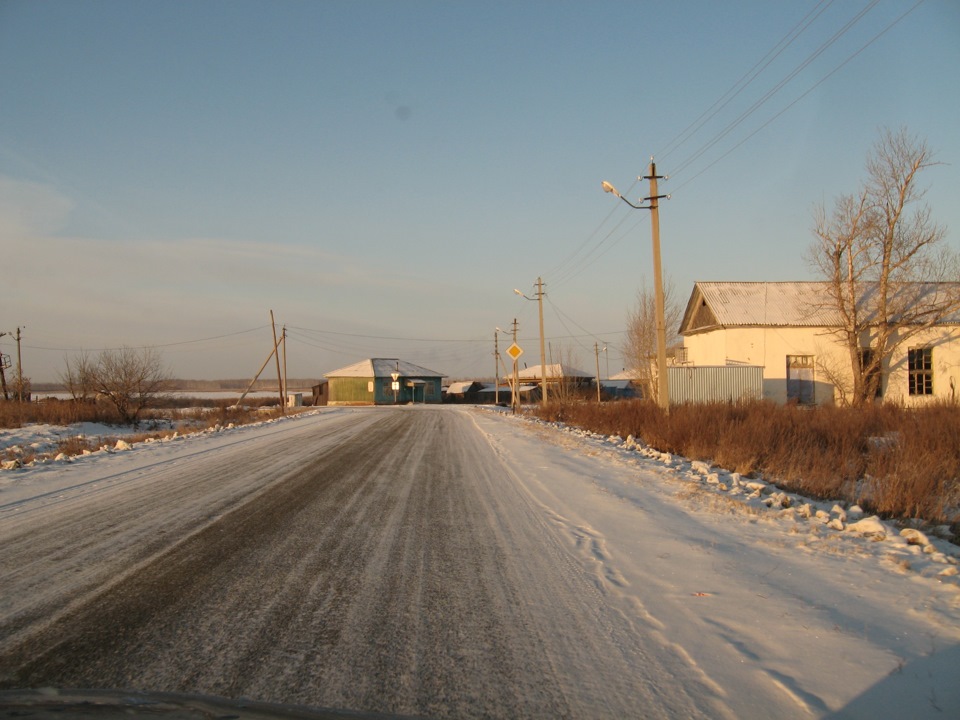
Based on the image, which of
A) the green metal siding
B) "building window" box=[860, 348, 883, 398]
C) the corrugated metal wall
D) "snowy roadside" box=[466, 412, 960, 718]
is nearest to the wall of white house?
"building window" box=[860, 348, 883, 398]

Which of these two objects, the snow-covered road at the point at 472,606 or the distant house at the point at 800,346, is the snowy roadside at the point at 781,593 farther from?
the distant house at the point at 800,346

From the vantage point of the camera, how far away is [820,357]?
35344 millimetres

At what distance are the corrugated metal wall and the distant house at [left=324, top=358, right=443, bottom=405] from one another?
136ft

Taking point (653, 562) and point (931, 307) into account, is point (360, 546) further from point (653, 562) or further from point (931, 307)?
point (931, 307)

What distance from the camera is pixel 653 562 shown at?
234 inches

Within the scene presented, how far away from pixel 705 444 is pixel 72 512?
41.4 feet

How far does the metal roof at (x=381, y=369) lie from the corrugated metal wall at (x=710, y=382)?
146 ft

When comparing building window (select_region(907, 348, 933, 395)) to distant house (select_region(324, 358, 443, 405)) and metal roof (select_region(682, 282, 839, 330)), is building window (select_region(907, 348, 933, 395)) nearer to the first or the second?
metal roof (select_region(682, 282, 839, 330))

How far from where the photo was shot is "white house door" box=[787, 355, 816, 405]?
116ft

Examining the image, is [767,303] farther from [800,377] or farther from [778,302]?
[800,377]

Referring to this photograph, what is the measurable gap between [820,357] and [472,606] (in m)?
36.3

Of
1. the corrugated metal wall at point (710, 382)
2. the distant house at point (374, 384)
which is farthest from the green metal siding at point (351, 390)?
the corrugated metal wall at point (710, 382)

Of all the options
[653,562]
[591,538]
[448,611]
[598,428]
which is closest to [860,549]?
[653,562]

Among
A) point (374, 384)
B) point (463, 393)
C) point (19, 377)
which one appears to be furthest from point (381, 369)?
point (19, 377)
